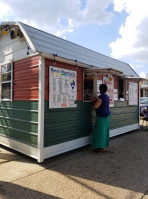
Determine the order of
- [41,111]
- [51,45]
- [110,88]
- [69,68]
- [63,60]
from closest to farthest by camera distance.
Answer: [41,111] < [63,60] < [51,45] < [69,68] < [110,88]

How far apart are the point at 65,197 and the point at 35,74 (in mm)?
2620

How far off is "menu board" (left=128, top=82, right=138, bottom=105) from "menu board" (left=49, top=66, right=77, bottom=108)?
11.7ft

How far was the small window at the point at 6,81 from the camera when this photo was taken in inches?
190

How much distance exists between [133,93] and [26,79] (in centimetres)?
510

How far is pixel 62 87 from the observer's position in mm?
4242

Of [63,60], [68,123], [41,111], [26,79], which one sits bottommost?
[68,123]

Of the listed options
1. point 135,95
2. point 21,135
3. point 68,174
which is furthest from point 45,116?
point 135,95

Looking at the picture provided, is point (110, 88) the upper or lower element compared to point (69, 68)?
lower

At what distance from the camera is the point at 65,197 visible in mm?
2625

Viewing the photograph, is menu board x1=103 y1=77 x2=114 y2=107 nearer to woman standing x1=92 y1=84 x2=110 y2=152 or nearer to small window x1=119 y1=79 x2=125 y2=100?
small window x1=119 y1=79 x2=125 y2=100

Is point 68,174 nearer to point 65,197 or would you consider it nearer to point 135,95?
point 65,197

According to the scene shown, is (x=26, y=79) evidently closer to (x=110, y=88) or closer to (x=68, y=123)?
(x=68, y=123)

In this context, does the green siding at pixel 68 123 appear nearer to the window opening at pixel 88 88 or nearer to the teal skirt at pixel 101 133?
the window opening at pixel 88 88

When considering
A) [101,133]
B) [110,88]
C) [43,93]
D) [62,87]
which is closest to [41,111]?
[43,93]
